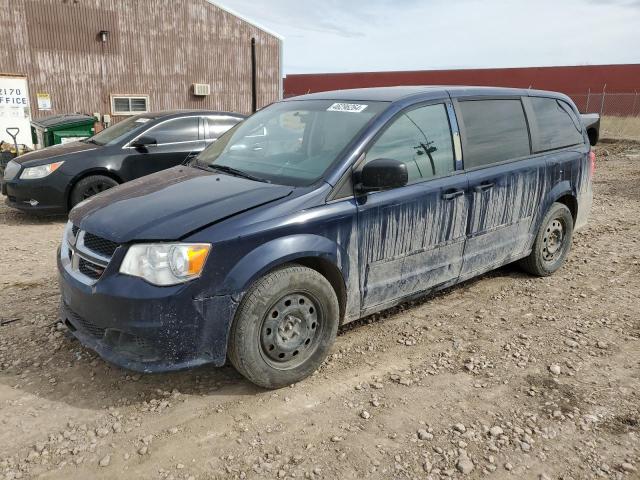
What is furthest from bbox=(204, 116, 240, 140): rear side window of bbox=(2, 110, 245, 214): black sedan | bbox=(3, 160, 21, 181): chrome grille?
bbox=(3, 160, 21, 181): chrome grille

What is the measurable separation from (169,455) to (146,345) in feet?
1.90

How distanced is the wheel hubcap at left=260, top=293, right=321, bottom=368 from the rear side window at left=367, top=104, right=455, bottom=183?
108 cm

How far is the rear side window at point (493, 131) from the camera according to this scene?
13.5 feet

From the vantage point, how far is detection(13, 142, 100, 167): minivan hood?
277 inches

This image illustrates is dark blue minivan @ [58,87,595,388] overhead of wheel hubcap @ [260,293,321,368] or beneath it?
overhead

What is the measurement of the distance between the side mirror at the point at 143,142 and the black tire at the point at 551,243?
5006 mm

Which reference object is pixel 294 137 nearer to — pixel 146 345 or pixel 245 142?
pixel 245 142

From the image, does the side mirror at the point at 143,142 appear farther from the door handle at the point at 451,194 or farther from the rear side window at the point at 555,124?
the rear side window at the point at 555,124

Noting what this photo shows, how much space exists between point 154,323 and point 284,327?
761 millimetres

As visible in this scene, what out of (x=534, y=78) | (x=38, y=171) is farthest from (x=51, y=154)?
(x=534, y=78)

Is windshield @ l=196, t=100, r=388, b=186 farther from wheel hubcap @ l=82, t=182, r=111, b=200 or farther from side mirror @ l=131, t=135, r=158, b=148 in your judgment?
wheel hubcap @ l=82, t=182, r=111, b=200

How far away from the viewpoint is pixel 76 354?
3535 millimetres

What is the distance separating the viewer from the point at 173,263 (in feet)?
9.09

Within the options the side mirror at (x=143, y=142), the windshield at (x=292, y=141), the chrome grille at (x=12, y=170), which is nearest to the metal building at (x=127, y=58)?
the side mirror at (x=143, y=142)
